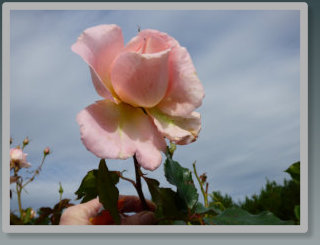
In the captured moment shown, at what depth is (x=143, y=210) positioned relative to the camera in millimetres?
587

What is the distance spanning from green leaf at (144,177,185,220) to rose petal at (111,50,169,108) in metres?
0.12

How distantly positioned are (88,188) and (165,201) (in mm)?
121

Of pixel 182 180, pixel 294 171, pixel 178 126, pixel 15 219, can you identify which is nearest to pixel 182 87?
pixel 178 126

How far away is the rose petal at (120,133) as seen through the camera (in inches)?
19.2

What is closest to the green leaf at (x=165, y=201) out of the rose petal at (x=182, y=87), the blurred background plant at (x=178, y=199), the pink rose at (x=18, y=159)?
the blurred background plant at (x=178, y=199)

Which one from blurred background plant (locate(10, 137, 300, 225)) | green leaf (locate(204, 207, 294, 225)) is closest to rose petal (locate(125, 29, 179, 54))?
blurred background plant (locate(10, 137, 300, 225))

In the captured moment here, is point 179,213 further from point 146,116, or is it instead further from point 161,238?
point 161,238

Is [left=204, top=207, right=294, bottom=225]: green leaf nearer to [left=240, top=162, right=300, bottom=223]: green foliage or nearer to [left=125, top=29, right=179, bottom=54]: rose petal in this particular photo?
[left=240, top=162, right=300, bottom=223]: green foliage

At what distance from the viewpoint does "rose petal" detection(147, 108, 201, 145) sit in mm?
506

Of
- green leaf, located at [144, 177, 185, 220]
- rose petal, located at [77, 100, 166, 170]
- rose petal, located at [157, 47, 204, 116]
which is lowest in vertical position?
green leaf, located at [144, 177, 185, 220]

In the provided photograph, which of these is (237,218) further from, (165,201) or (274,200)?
(274,200)

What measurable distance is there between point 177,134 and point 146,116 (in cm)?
6

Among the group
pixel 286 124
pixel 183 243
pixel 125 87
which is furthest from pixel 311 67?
pixel 125 87

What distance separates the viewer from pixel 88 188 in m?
0.59
